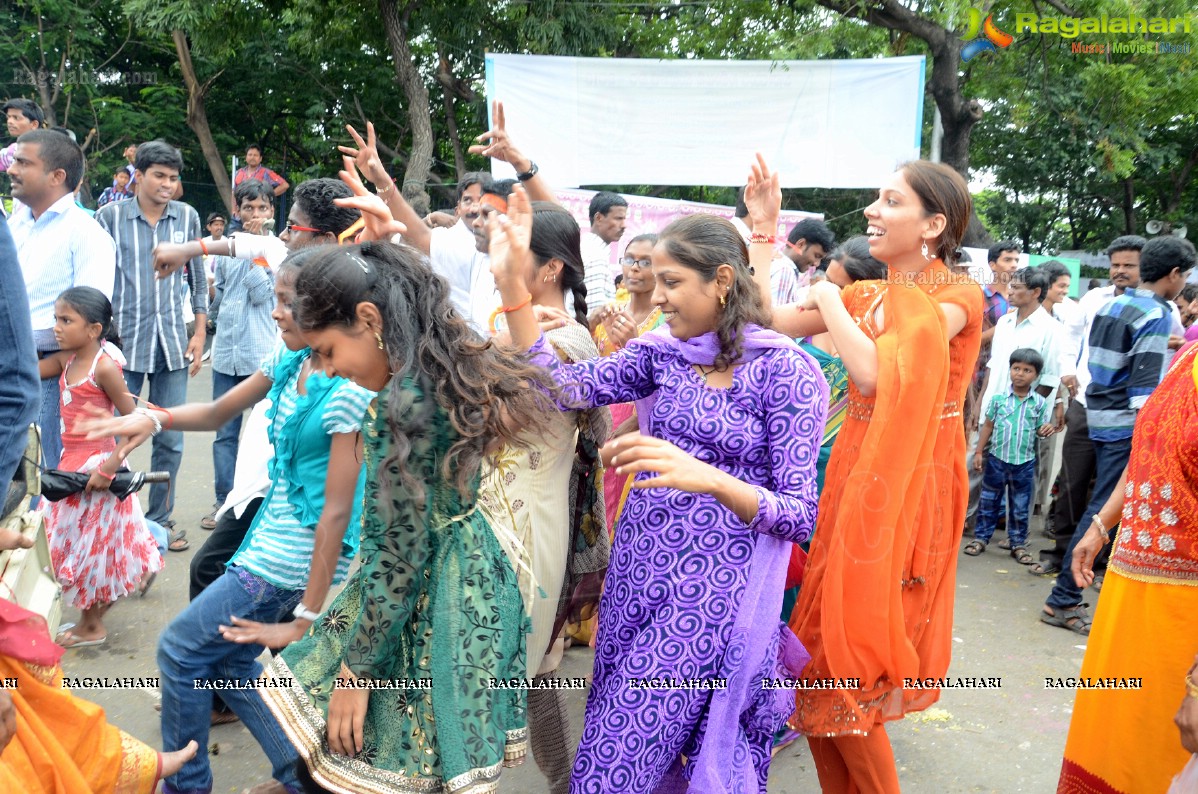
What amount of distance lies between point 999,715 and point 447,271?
3076 millimetres

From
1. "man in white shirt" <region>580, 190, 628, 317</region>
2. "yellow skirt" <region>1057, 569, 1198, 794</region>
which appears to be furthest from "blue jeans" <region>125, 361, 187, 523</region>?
"yellow skirt" <region>1057, 569, 1198, 794</region>

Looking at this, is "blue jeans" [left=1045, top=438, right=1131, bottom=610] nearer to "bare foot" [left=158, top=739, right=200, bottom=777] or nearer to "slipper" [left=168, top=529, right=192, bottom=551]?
"bare foot" [left=158, top=739, right=200, bottom=777]

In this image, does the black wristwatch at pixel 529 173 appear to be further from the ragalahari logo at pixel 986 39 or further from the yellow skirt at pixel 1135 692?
the ragalahari logo at pixel 986 39

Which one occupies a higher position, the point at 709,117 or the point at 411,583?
the point at 709,117

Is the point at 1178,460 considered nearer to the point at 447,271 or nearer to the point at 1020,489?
the point at 447,271

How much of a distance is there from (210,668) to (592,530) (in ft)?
3.66

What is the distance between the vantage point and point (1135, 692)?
2.45 m

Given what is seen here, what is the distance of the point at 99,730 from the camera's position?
2484 millimetres

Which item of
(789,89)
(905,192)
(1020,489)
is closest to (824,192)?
(789,89)

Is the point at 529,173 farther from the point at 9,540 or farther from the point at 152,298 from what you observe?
the point at 152,298

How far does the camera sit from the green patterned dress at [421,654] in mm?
2066

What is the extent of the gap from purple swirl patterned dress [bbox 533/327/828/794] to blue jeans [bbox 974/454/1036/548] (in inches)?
178

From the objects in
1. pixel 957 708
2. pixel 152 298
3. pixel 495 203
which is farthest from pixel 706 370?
pixel 152 298

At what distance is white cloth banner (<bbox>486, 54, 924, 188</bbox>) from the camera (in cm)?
991
